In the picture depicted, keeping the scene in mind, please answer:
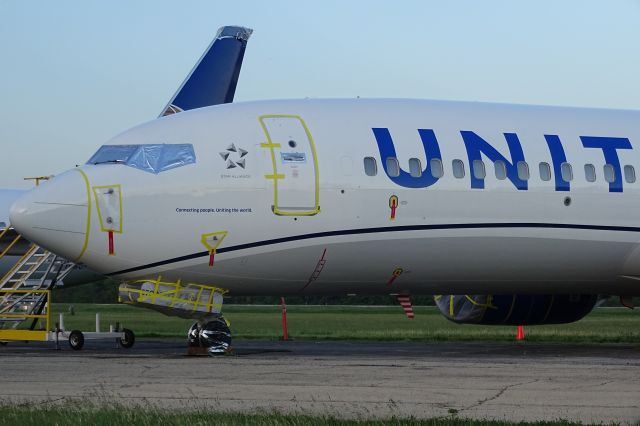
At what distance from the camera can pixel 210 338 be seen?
69.0 ft

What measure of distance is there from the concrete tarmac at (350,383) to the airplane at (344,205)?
5.44 feet

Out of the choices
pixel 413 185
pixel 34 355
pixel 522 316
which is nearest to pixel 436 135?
pixel 413 185

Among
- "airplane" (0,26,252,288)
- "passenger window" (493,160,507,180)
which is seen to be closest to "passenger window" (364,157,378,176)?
"passenger window" (493,160,507,180)

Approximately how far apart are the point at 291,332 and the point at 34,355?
1702 centimetres

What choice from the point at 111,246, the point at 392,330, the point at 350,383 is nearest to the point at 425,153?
the point at 111,246

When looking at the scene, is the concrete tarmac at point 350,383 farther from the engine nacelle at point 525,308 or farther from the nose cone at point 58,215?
the engine nacelle at point 525,308

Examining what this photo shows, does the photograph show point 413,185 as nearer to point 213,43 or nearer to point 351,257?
point 351,257

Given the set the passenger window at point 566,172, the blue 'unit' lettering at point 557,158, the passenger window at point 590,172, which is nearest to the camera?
the blue 'unit' lettering at point 557,158

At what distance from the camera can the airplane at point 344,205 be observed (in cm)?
2061

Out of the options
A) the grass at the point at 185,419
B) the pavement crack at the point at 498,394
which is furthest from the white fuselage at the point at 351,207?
the grass at the point at 185,419

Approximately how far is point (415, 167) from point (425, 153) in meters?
0.41

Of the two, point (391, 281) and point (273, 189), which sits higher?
point (273, 189)

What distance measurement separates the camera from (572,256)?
76.4 feet

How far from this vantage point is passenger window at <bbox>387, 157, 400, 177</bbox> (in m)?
21.9
